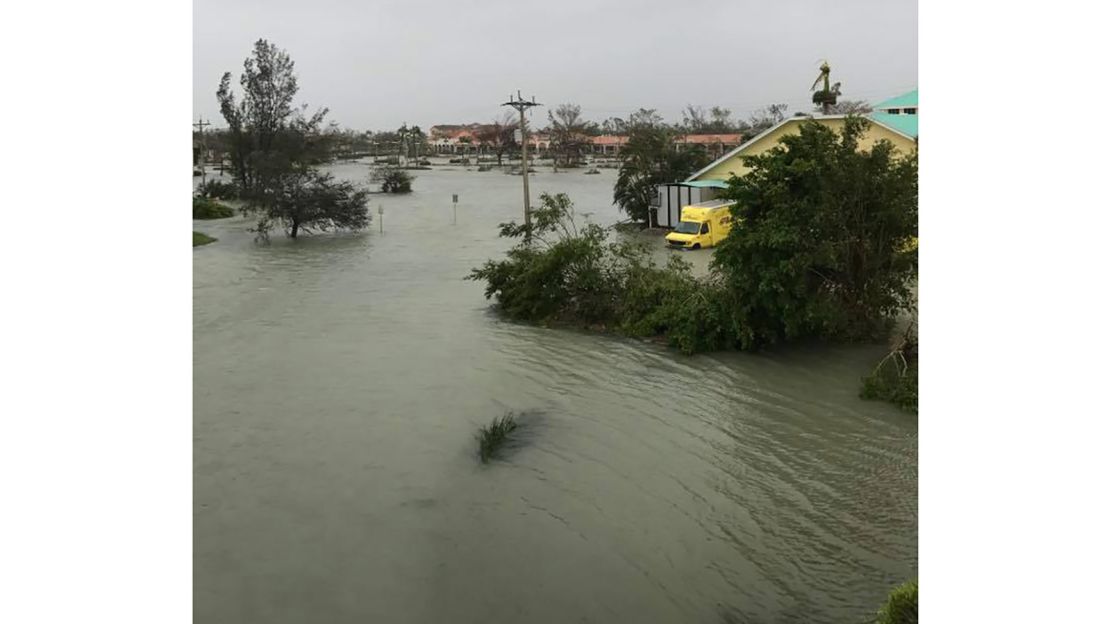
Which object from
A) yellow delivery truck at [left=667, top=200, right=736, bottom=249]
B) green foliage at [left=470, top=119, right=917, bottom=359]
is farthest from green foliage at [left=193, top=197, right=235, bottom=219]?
green foliage at [left=470, top=119, right=917, bottom=359]

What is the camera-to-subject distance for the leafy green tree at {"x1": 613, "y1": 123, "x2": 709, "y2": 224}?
90.6 ft

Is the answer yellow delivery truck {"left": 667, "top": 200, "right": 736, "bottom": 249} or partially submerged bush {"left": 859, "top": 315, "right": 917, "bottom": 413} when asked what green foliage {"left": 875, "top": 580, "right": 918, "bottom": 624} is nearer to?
partially submerged bush {"left": 859, "top": 315, "right": 917, "bottom": 413}

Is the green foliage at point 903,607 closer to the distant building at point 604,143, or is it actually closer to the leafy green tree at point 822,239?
the leafy green tree at point 822,239

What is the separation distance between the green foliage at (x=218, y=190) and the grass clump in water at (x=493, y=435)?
3125cm

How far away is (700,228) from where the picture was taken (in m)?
21.9

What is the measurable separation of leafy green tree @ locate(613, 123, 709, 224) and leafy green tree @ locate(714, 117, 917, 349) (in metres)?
15.3

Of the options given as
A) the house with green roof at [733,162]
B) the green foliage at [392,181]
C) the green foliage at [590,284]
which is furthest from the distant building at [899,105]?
the green foliage at [392,181]

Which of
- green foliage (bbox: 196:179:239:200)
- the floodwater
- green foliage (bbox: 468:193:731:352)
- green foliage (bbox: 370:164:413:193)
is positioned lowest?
the floodwater

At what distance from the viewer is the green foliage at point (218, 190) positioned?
1503 inches

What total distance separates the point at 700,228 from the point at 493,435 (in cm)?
1369

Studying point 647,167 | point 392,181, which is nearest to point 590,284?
point 647,167

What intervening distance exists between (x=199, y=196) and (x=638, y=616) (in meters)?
35.2

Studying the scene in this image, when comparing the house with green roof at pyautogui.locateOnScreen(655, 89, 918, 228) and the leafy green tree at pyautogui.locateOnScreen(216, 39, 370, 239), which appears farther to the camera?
the leafy green tree at pyautogui.locateOnScreen(216, 39, 370, 239)

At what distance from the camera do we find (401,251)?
81.3ft
